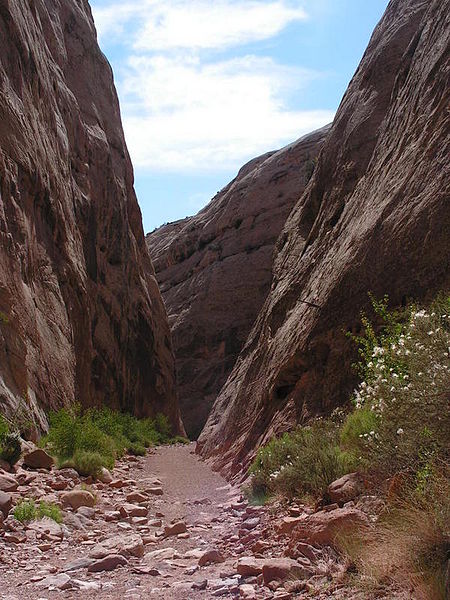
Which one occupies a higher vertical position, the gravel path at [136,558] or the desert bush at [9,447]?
the desert bush at [9,447]

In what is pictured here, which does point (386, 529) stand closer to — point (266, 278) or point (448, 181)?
point (448, 181)

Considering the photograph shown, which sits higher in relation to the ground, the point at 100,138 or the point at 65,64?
the point at 65,64

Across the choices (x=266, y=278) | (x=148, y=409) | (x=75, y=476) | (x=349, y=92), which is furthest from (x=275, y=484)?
(x=266, y=278)

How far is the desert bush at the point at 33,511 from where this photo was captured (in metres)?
6.94

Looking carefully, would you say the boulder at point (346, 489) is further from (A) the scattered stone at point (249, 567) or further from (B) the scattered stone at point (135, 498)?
(B) the scattered stone at point (135, 498)

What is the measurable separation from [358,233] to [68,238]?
11.2 meters

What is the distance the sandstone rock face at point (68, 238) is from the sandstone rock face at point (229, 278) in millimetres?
7051

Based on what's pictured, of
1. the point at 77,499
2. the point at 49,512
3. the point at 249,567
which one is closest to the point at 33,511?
the point at 49,512

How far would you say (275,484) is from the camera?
7.91 meters

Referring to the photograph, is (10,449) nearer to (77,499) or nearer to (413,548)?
(77,499)

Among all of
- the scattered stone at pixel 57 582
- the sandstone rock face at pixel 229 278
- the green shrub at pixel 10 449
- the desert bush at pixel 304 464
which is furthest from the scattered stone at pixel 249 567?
the sandstone rock face at pixel 229 278

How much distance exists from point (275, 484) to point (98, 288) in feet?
61.5

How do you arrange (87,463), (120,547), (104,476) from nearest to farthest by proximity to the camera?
(120,547) < (87,463) < (104,476)

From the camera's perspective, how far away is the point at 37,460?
9.71 meters
